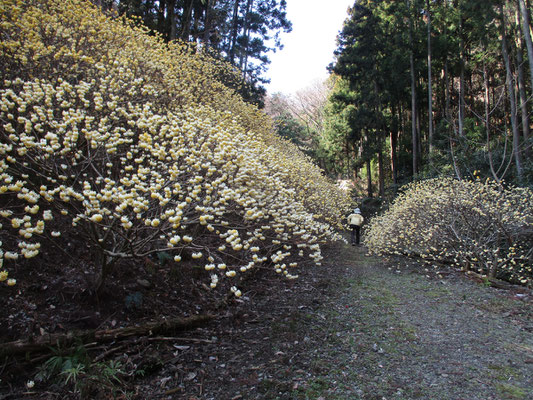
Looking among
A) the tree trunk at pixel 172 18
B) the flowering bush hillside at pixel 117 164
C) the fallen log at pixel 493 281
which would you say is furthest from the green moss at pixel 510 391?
the tree trunk at pixel 172 18

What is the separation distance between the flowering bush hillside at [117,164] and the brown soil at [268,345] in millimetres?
400

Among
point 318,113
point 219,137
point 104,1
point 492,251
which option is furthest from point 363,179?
point 219,137

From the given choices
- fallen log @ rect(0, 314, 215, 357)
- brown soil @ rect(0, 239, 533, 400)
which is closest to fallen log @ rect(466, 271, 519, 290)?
brown soil @ rect(0, 239, 533, 400)

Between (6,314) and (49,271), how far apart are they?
66 cm

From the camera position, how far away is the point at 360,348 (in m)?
3.27

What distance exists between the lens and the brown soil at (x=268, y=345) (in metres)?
2.46

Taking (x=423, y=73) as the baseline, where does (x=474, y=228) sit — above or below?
below

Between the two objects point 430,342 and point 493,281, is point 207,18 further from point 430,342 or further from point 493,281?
point 430,342

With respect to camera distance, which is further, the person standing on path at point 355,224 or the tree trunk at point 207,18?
the tree trunk at point 207,18

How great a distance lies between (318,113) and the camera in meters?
30.7

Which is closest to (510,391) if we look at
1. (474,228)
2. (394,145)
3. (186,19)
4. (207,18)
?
(474,228)

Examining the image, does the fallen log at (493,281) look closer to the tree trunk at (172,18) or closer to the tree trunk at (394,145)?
the tree trunk at (172,18)

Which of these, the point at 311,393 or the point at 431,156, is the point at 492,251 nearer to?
the point at 311,393

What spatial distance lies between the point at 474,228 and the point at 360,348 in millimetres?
4429
